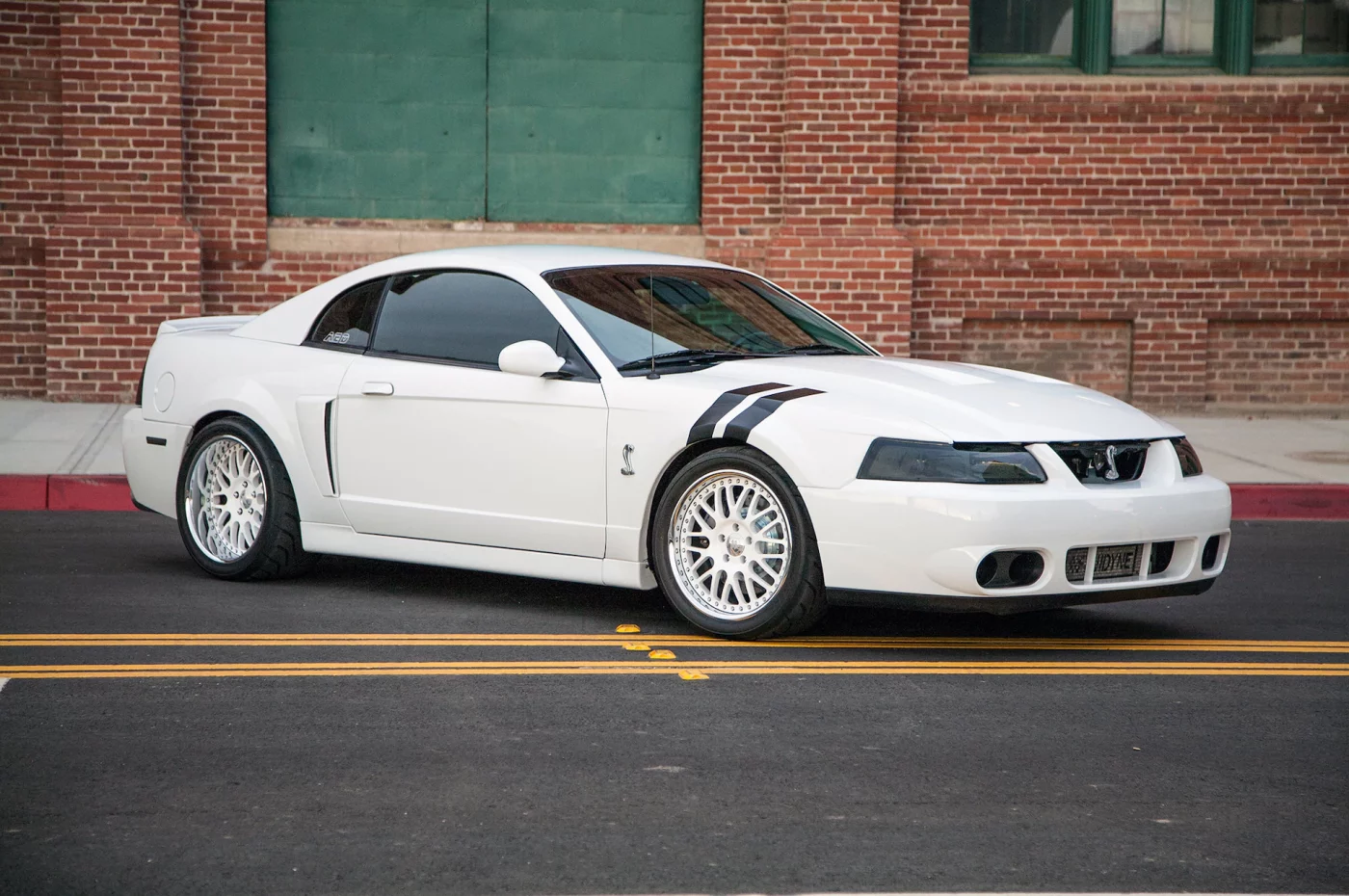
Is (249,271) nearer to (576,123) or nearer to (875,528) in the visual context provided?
(576,123)

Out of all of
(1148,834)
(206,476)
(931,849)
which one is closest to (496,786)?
(931,849)

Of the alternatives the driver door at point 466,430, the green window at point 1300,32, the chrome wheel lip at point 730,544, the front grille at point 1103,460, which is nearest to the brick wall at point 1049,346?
the green window at point 1300,32

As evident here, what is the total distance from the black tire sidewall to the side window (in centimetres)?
50

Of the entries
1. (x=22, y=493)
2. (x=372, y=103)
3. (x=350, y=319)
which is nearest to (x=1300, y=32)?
(x=372, y=103)

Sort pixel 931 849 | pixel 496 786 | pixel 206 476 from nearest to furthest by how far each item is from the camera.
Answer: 1. pixel 931 849
2. pixel 496 786
3. pixel 206 476

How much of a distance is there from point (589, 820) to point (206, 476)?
408 centimetres

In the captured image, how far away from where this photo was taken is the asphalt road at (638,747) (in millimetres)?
4043

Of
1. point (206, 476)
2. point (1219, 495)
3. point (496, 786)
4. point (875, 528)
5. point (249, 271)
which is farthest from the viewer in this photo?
point (249, 271)

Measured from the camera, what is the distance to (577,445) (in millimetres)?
6824

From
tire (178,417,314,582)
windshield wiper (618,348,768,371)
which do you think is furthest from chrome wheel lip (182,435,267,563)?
windshield wiper (618,348,768,371)

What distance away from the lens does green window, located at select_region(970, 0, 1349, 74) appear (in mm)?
15219

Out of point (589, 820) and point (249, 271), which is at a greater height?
point (249, 271)

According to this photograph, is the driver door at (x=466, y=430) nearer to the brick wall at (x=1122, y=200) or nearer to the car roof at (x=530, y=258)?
the car roof at (x=530, y=258)

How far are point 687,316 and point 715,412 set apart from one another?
3.04ft
